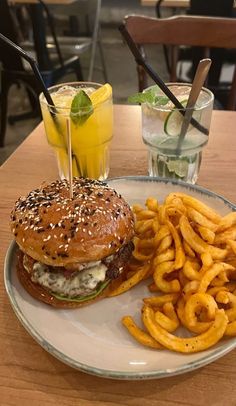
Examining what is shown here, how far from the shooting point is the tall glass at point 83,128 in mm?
1372

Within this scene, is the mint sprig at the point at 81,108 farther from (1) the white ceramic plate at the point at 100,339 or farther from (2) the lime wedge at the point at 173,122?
(1) the white ceramic plate at the point at 100,339

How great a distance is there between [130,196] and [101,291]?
0.41 m

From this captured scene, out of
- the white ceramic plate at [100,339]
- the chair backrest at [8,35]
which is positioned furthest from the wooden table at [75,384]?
the chair backrest at [8,35]

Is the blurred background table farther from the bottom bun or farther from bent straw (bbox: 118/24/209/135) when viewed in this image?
the bottom bun

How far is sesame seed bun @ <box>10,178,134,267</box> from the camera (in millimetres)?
1029

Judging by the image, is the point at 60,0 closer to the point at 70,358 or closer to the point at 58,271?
the point at 58,271

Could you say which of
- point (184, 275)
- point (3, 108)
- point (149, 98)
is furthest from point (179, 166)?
point (3, 108)

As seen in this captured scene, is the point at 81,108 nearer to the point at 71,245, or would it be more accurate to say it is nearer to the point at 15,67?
the point at 71,245

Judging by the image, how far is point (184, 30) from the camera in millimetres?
2150

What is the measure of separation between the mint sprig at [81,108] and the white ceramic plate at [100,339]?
46cm

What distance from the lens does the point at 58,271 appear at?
42.7 inches

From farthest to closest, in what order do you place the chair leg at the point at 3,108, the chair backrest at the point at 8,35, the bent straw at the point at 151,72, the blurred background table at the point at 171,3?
1. the chair leg at the point at 3,108
2. the blurred background table at the point at 171,3
3. the chair backrest at the point at 8,35
4. the bent straw at the point at 151,72

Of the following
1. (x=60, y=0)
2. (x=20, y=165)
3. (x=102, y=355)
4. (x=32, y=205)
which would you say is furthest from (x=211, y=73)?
(x=102, y=355)

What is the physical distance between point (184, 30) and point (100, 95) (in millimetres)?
980
